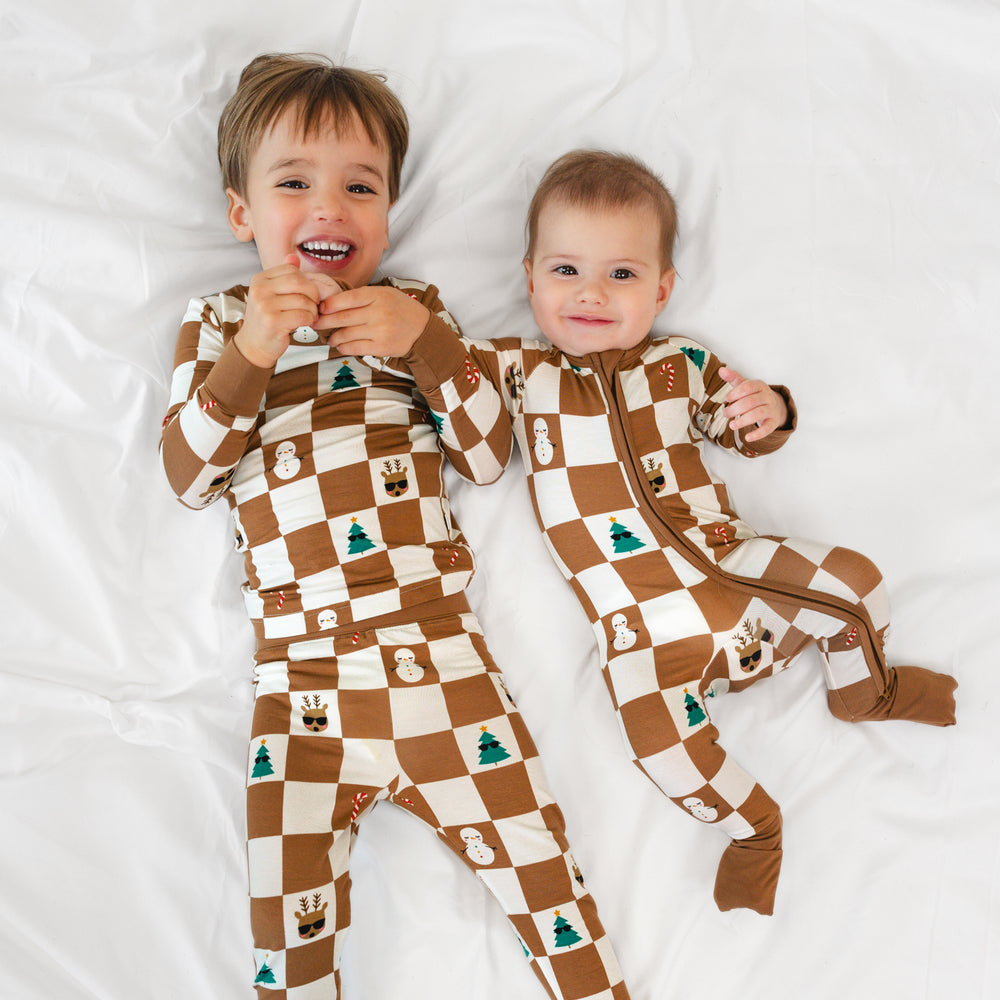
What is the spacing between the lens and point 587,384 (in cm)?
158

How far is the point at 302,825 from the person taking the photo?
4.49ft

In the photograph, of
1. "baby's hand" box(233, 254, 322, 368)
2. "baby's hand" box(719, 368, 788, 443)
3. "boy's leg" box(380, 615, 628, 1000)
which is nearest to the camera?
"baby's hand" box(233, 254, 322, 368)

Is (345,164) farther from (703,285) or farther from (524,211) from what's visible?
(703,285)

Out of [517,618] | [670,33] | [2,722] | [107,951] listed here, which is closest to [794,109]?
[670,33]

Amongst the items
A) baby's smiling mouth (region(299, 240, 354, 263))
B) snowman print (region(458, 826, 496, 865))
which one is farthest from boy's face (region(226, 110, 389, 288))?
snowman print (region(458, 826, 496, 865))

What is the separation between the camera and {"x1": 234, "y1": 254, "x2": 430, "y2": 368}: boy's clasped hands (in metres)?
1.30

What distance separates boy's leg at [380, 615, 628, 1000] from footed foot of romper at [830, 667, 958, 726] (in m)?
0.57

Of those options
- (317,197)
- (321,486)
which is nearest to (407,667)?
(321,486)

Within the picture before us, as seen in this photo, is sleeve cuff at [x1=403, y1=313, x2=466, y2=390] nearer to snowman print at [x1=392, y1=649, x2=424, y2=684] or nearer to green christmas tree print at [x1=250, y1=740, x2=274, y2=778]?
snowman print at [x1=392, y1=649, x2=424, y2=684]

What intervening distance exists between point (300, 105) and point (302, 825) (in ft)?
3.76

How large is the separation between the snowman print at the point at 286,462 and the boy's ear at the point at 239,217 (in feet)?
1.24

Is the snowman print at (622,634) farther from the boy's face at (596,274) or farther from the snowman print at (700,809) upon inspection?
the boy's face at (596,274)

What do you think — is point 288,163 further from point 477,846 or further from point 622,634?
point 477,846

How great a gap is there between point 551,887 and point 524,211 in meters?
1.18
